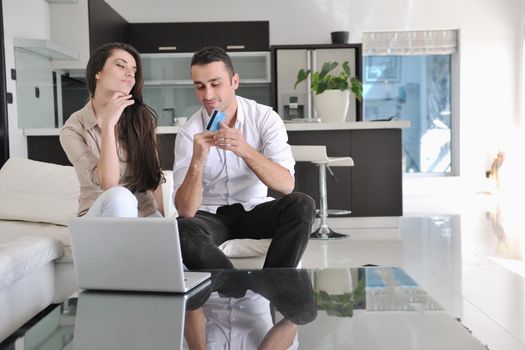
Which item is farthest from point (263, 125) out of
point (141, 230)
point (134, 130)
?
point (141, 230)

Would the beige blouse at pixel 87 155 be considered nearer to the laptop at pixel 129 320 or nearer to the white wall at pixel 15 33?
the laptop at pixel 129 320

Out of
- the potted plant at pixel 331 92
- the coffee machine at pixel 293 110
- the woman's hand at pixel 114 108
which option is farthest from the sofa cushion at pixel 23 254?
the coffee machine at pixel 293 110

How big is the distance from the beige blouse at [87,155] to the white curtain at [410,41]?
7.03 meters

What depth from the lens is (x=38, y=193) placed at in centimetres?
322

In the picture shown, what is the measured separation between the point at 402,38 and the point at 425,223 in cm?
372

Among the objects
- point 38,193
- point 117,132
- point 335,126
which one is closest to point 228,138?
point 117,132

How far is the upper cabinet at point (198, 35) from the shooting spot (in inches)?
328

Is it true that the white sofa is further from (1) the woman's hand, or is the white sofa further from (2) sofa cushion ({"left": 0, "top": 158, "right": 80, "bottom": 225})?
(1) the woman's hand

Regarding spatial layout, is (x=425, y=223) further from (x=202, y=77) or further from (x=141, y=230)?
(x=141, y=230)

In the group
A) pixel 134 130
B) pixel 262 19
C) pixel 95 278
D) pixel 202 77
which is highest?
pixel 262 19

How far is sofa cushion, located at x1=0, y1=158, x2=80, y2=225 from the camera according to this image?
310 cm

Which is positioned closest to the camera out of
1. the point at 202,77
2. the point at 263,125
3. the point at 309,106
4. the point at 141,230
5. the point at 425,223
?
the point at 141,230

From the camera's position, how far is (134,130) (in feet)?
8.10

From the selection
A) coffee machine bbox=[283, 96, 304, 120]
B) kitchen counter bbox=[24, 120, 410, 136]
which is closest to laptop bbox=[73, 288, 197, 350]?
kitchen counter bbox=[24, 120, 410, 136]
